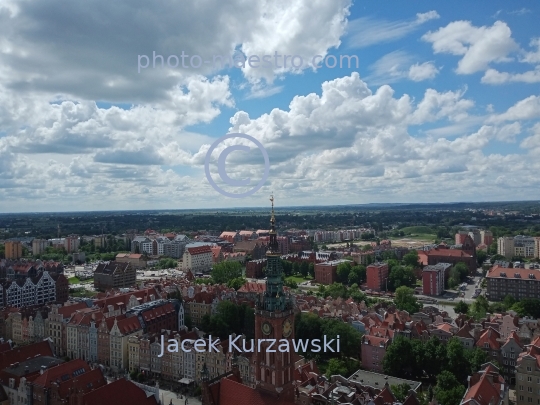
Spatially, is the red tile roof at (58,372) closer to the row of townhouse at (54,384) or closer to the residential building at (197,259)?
the row of townhouse at (54,384)

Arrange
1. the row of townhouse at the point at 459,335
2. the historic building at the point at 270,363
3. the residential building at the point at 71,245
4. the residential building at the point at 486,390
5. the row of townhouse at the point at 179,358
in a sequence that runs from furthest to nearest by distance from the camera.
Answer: the residential building at the point at 71,245 → the row of townhouse at the point at 459,335 → the row of townhouse at the point at 179,358 → the residential building at the point at 486,390 → the historic building at the point at 270,363

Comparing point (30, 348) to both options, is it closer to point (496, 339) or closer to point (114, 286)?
point (496, 339)

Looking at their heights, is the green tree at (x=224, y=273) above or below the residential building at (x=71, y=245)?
below

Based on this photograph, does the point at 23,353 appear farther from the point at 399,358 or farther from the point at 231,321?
the point at 399,358

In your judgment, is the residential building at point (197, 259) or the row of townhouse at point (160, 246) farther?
the row of townhouse at point (160, 246)

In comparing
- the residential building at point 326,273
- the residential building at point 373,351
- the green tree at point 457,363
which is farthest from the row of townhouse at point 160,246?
the green tree at point 457,363

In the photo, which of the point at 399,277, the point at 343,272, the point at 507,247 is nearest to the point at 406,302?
the point at 399,277

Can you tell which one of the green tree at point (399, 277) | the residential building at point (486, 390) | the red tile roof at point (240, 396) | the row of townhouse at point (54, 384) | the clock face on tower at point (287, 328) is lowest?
the green tree at point (399, 277)

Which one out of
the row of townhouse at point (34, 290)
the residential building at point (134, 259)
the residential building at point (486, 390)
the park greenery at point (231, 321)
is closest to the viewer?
the residential building at point (486, 390)
